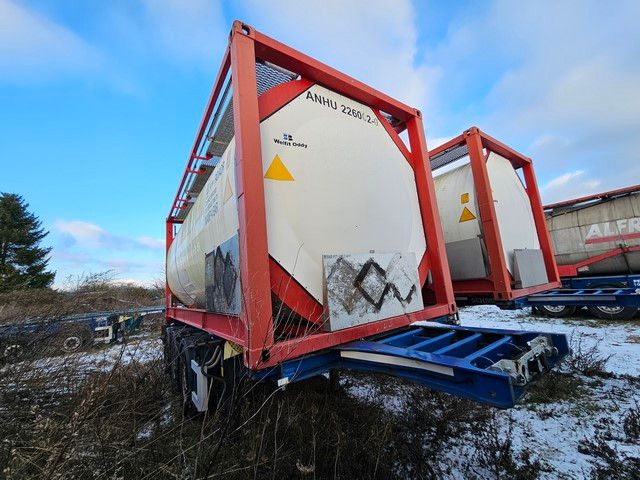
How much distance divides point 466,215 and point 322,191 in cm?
308

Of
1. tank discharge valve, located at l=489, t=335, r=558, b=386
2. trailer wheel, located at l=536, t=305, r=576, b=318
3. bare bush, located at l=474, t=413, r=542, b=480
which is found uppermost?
tank discharge valve, located at l=489, t=335, r=558, b=386

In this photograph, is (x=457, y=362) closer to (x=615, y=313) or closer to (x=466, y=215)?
(x=466, y=215)

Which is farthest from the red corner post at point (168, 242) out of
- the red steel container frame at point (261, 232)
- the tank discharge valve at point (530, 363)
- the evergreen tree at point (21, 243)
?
the evergreen tree at point (21, 243)

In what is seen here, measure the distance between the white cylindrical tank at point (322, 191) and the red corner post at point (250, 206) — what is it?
0.19 metres

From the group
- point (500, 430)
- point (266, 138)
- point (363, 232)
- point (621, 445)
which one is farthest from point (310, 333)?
point (621, 445)

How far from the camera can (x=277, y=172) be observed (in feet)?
8.07

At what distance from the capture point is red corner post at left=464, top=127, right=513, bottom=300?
4246mm

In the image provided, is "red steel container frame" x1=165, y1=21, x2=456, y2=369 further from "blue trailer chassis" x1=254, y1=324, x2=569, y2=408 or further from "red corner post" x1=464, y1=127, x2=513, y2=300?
"red corner post" x1=464, y1=127, x2=513, y2=300

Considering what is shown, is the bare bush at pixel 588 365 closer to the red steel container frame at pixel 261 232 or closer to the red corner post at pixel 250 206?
the red steel container frame at pixel 261 232

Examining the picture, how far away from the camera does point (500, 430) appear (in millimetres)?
3023

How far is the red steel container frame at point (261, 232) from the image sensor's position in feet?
6.68

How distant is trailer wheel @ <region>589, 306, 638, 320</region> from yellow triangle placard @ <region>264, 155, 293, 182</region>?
8906 millimetres

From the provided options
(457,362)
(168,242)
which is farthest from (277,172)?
(168,242)

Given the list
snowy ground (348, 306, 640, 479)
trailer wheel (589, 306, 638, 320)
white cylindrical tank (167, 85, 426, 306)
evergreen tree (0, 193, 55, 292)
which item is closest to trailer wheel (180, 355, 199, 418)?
white cylindrical tank (167, 85, 426, 306)
